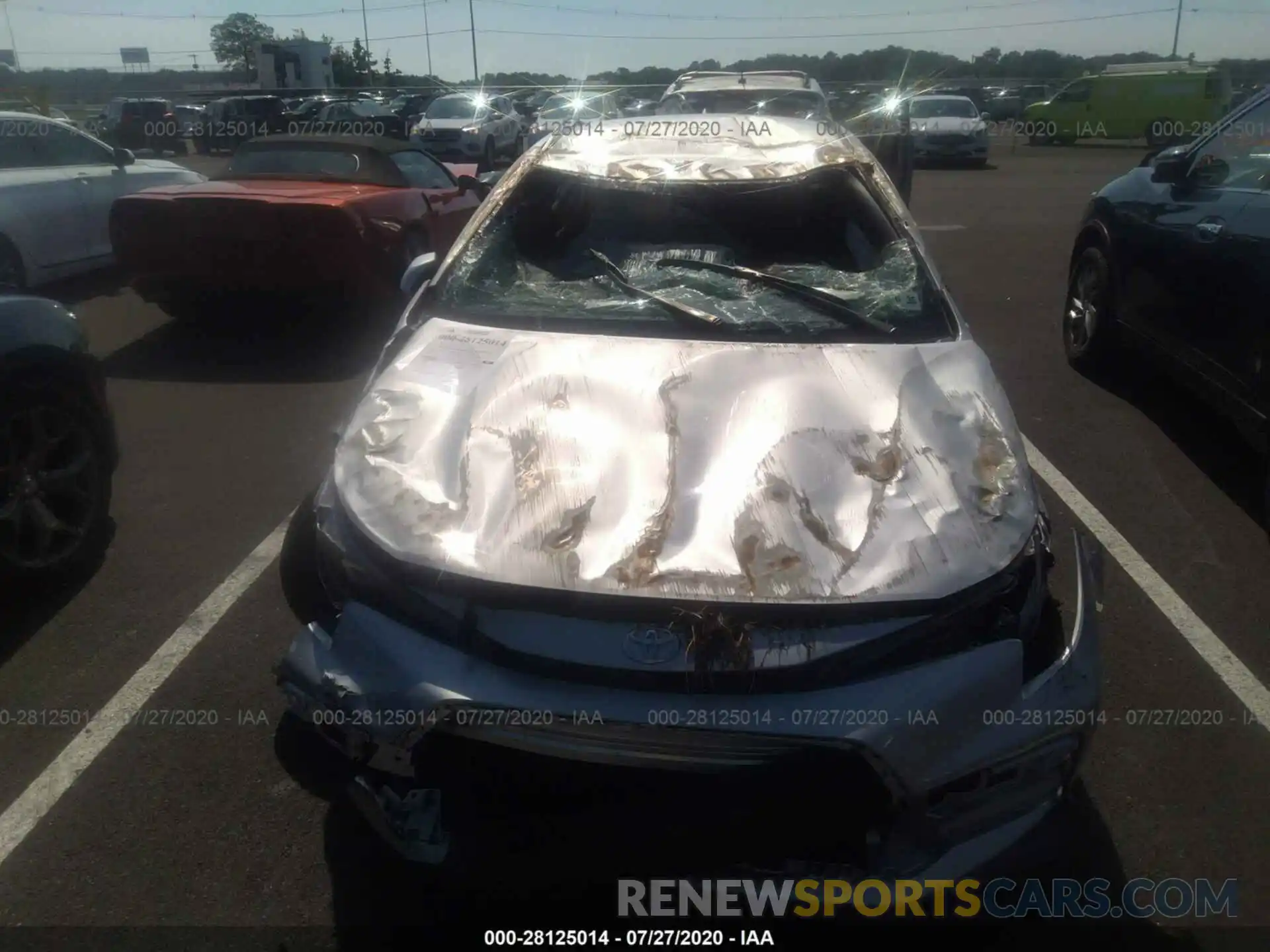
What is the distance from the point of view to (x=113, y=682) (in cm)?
335

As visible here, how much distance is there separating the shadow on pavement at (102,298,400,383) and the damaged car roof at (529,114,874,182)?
303 centimetres

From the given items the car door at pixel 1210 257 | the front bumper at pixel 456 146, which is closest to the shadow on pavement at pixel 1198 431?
the car door at pixel 1210 257

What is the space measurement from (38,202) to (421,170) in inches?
117

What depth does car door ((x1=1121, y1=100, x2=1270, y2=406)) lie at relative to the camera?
439 centimetres

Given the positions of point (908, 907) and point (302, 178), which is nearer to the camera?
point (908, 907)

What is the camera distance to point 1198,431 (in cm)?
553

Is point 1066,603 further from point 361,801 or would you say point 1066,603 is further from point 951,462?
point 361,801

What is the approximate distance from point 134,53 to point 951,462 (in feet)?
171

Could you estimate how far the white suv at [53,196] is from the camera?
26.2 ft

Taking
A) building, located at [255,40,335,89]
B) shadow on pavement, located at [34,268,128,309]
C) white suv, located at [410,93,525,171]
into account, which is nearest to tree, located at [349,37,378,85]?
building, located at [255,40,335,89]

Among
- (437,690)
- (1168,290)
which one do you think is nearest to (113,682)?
(437,690)

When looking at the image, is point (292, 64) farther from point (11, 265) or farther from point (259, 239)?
point (259, 239)

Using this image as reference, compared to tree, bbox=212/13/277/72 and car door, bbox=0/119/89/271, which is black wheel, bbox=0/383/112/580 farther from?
tree, bbox=212/13/277/72

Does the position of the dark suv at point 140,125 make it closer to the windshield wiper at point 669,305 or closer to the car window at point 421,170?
the car window at point 421,170
